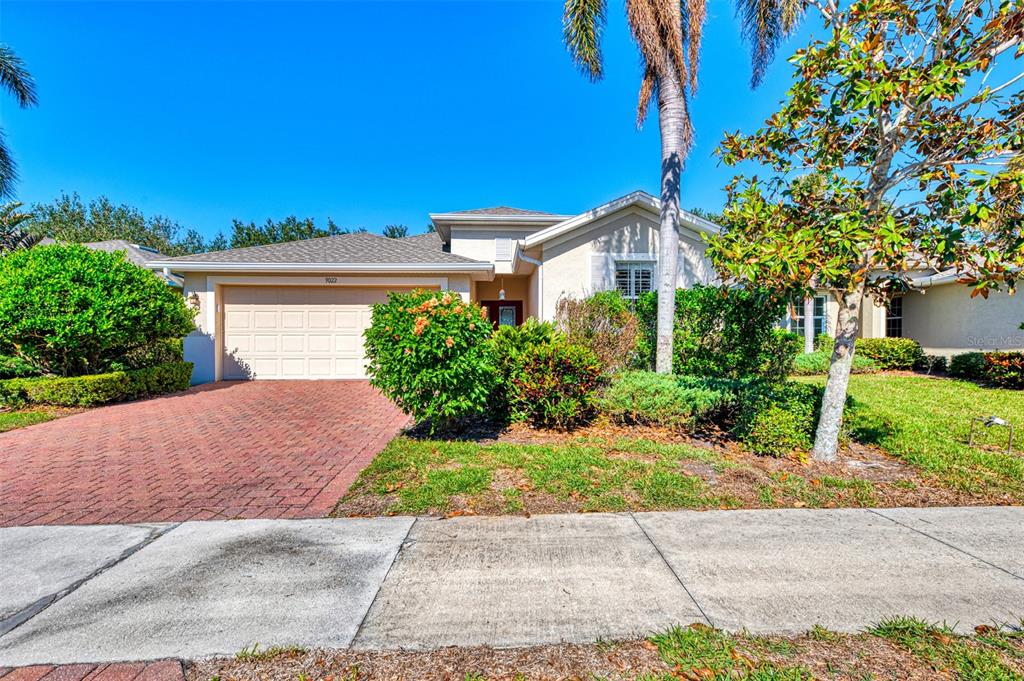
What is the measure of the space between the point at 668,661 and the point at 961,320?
1676 cm

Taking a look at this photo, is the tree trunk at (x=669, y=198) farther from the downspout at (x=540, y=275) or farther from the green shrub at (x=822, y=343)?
the green shrub at (x=822, y=343)

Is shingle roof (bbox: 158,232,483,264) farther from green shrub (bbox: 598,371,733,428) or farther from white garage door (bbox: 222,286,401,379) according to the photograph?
green shrub (bbox: 598,371,733,428)

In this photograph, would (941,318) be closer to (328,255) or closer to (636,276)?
(636,276)

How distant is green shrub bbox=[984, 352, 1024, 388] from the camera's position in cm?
1030

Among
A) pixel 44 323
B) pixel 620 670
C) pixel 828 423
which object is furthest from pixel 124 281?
pixel 828 423

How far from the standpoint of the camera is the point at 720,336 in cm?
821

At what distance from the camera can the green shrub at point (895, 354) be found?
13.7m

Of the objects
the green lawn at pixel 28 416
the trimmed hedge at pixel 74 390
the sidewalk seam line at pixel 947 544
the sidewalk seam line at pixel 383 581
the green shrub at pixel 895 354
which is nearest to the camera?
the sidewalk seam line at pixel 383 581

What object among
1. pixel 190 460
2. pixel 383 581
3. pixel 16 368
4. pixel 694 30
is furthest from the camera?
pixel 16 368

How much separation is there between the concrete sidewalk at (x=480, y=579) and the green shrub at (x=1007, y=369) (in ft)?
32.1

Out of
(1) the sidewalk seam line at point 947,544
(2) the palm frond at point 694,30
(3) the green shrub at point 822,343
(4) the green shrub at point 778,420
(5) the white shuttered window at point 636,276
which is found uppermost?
(2) the palm frond at point 694,30

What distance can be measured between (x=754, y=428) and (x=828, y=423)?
786 millimetres

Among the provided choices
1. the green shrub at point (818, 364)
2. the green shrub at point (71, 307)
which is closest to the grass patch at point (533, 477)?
the green shrub at point (71, 307)

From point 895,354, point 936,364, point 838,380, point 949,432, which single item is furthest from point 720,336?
point 936,364
